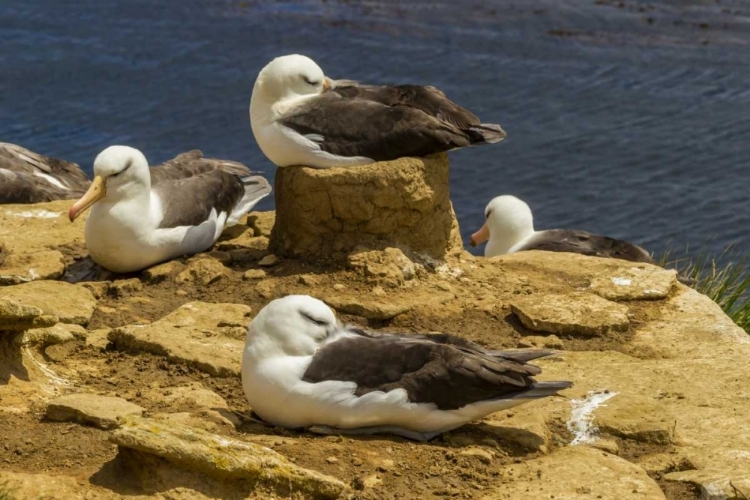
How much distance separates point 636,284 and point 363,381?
10.5 ft

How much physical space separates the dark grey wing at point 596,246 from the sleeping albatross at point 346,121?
2619 mm

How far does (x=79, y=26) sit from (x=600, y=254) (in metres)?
13.2


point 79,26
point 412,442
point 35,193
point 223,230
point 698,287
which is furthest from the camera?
point 79,26

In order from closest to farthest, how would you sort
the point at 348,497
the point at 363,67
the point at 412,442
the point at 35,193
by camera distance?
1. the point at 348,497
2. the point at 412,442
3. the point at 35,193
4. the point at 363,67

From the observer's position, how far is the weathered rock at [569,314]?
8016 mm

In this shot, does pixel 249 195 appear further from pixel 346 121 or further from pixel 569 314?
pixel 569 314

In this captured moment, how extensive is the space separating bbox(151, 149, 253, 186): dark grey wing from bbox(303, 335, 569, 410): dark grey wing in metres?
3.71

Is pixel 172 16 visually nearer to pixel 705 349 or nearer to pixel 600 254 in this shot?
pixel 600 254

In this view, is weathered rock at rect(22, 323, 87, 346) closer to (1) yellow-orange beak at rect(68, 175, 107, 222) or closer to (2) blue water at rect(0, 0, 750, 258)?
(1) yellow-orange beak at rect(68, 175, 107, 222)

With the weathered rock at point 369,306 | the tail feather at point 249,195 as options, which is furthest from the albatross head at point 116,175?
the weathered rock at point 369,306

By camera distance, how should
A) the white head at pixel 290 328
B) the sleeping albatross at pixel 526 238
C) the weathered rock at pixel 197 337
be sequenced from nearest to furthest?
the white head at pixel 290 328 → the weathered rock at pixel 197 337 → the sleeping albatross at pixel 526 238

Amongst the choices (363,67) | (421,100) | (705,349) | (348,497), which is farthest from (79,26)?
(348,497)

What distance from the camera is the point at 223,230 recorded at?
1004 centimetres

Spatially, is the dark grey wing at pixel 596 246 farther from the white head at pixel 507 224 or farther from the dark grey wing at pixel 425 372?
the dark grey wing at pixel 425 372
